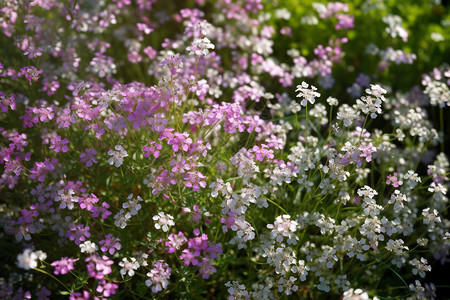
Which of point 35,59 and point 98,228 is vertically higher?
point 35,59

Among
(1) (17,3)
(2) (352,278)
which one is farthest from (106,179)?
(2) (352,278)

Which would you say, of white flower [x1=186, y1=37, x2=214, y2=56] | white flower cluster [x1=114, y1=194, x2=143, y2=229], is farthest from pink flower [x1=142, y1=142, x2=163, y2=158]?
white flower [x1=186, y1=37, x2=214, y2=56]

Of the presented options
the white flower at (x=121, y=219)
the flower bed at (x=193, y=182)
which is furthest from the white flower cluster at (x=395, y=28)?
the white flower at (x=121, y=219)

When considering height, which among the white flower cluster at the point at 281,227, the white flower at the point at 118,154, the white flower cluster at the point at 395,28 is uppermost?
the white flower cluster at the point at 395,28

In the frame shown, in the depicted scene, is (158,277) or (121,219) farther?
(121,219)

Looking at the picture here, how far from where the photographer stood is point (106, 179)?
98.2 inches

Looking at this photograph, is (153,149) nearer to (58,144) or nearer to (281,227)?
(58,144)

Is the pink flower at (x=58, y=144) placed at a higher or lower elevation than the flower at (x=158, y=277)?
higher

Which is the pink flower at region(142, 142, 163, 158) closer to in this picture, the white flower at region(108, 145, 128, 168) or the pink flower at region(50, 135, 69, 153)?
the white flower at region(108, 145, 128, 168)

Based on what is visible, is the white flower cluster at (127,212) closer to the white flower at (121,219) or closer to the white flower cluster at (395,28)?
the white flower at (121,219)

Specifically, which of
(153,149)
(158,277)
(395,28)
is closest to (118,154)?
(153,149)

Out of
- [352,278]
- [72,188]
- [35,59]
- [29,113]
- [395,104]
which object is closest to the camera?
[72,188]

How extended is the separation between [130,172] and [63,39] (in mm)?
1049

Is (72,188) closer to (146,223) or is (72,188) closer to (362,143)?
(146,223)
